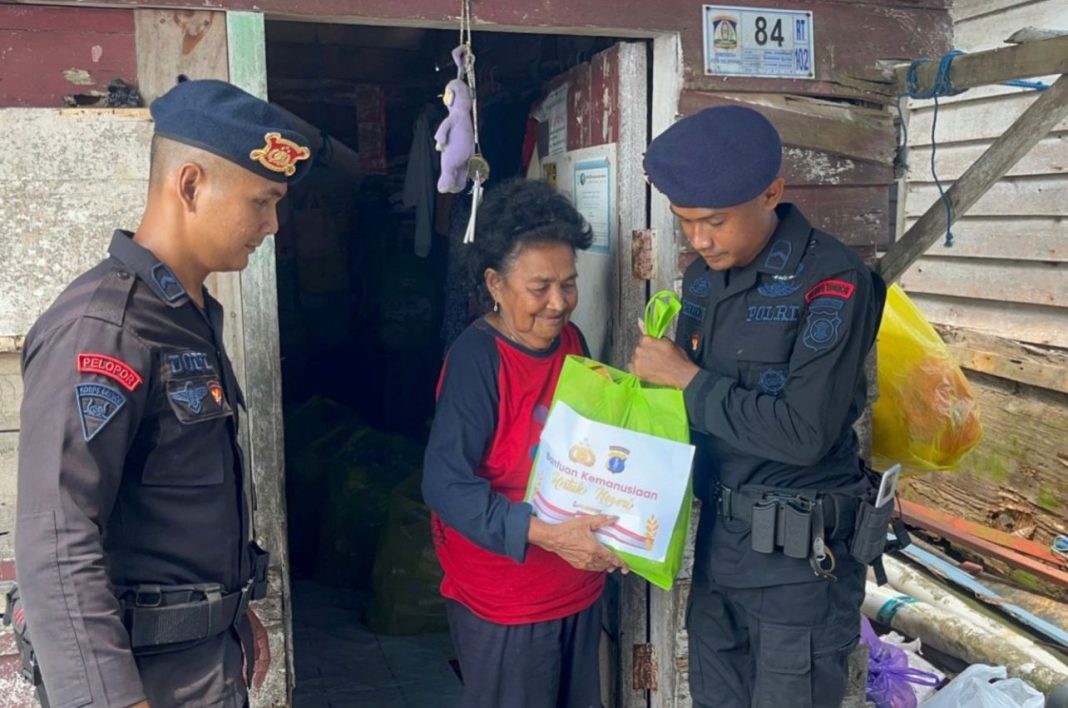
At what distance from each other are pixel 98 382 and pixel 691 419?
1.35 m

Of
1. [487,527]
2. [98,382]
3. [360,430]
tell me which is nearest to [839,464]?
[487,527]

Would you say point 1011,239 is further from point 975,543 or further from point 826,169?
point 826,169

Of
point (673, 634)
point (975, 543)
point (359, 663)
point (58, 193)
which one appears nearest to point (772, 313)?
point (673, 634)

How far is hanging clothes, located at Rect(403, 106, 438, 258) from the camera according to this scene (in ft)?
14.1

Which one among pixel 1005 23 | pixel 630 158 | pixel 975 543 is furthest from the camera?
pixel 1005 23

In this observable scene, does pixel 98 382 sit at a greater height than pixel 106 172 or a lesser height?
lesser

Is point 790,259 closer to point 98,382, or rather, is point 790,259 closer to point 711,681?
point 711,681

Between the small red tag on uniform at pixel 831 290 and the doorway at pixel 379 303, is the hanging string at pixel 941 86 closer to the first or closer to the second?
the small red tag on uniform at pixel 831 290

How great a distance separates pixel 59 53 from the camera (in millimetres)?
2355

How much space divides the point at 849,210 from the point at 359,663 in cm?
274

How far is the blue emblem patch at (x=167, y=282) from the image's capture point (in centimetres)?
175

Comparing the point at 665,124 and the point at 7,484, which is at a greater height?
the point at 665,124

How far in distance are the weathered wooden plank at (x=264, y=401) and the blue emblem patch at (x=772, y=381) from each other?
1.27 metres

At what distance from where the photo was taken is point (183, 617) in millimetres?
1752
